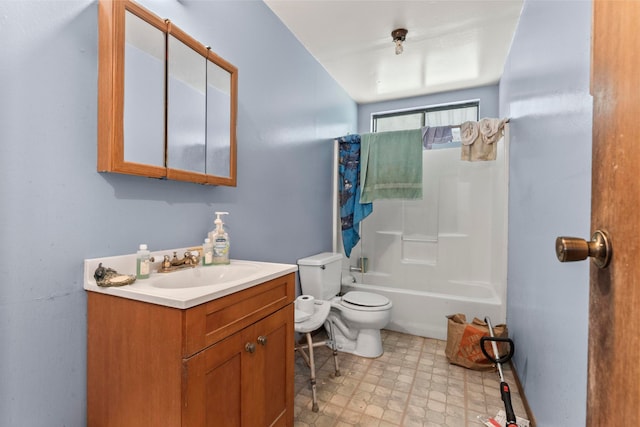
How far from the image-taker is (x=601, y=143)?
17.9 inches

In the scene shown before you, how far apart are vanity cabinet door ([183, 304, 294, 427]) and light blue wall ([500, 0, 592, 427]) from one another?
3.60 feet

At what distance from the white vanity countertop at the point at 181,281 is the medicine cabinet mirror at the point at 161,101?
0.36m

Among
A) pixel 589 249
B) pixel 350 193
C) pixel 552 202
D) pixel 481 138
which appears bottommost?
pixel 589 249

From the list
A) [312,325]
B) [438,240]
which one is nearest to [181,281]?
[312,325]

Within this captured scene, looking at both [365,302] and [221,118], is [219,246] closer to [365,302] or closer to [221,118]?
[221,118]

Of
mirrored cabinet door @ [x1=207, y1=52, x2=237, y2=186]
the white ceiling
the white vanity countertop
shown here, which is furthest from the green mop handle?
the white ceiling

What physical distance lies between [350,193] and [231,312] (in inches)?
82.1

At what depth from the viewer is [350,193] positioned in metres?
2.97

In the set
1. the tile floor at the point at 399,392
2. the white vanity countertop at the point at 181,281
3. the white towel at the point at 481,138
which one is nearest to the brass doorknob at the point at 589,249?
the white vanity countertop at the point at 181,281

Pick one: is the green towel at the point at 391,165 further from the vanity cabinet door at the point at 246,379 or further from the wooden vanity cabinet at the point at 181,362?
the wooden vanity cabinet at the point at 181,362

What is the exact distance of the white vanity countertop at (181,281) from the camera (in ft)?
3.01

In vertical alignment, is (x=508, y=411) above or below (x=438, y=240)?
below

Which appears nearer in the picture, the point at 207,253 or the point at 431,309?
the point at 207,253

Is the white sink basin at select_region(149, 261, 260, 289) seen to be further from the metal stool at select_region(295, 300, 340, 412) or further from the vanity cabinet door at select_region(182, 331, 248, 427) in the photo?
the metal stool at select_region(295, 300, 340, 412)
